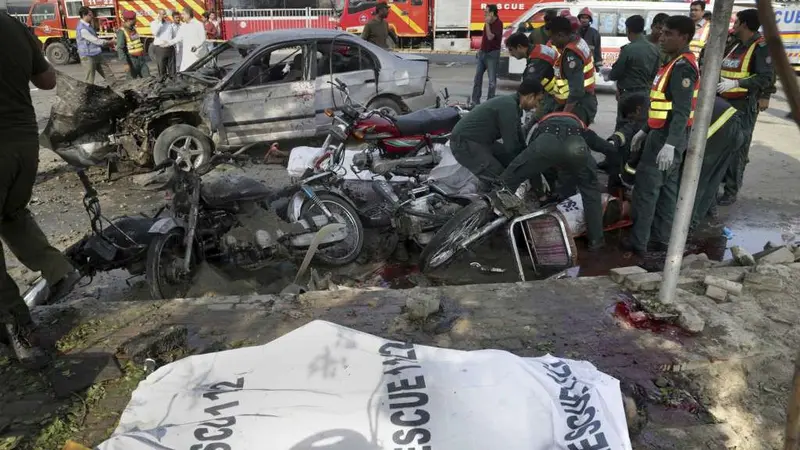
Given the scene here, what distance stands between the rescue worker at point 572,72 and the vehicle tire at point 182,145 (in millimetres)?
4427

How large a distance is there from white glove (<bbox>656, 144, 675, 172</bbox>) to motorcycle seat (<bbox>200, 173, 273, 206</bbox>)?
332 cm

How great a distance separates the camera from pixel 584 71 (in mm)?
6242

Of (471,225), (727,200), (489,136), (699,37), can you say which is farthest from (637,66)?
(699,37)

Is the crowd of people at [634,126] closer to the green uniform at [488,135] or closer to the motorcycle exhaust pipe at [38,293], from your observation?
the green uniform at [488,135]

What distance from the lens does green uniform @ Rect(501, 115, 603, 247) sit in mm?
4789

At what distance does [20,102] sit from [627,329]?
3779 mm

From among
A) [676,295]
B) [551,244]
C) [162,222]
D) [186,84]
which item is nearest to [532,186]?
[551,244]

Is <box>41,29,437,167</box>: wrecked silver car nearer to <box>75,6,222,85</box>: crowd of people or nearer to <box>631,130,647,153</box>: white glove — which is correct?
<box>75,6,222,85</box>: crowd of people

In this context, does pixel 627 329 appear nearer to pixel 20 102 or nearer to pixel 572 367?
pixel 572 367

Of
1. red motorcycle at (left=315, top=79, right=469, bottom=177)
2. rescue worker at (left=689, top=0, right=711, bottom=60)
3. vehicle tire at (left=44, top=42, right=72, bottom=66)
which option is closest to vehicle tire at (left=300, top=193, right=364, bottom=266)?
red motorcycle at (left=315, top=79, right=469, bottom=177)

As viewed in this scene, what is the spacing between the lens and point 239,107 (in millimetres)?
7289

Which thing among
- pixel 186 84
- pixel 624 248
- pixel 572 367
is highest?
pixel 186 84

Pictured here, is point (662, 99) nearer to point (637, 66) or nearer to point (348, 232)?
point (637, 66)

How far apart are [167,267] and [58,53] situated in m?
17.6
